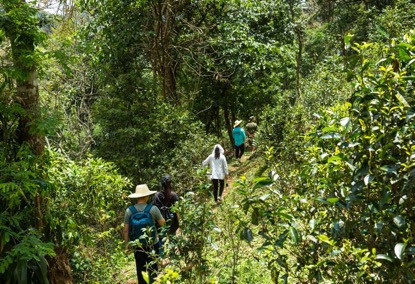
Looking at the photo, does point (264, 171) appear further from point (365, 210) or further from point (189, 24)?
point (365, 210)

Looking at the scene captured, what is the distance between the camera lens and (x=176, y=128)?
458 inches

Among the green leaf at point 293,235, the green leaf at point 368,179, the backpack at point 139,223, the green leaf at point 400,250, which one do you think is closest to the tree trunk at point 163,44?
the backpack at point 139,223

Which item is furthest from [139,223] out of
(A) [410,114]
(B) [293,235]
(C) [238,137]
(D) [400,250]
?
(C) [238,137]

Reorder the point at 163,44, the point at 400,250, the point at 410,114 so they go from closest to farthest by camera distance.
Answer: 1. the point at 400,250
2. the point at 410,114
3. the point at 163,44

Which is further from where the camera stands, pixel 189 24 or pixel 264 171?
pixel 189 24

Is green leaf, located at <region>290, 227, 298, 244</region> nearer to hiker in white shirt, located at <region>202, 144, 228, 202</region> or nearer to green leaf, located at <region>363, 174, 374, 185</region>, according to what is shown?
green leaf, located at <region>363, 174, 374, 185</region>

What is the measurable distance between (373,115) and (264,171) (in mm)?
9720

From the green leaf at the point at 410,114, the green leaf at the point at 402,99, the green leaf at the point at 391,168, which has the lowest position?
the green leaf at the point at 391,168

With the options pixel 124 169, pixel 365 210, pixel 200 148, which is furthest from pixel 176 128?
pixel 365 210

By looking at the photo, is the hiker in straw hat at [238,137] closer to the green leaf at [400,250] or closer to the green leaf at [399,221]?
the green leaf at [399,221]

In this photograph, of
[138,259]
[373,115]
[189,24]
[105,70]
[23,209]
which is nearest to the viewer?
[373,115]

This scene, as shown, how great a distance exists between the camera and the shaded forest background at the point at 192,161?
275 centimetres

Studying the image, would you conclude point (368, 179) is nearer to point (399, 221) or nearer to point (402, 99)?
point (399, 221)

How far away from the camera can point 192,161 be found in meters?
11.4
